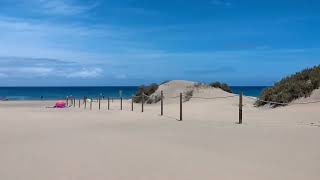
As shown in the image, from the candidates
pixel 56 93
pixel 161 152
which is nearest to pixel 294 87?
pixel 161 152

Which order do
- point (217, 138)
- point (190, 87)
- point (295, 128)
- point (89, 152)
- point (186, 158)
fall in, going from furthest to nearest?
point (190, 87) < point (295, 128) < point (217, 138) < point (89, 152) < point (186, 158)

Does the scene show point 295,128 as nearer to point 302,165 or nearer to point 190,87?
point 302,165

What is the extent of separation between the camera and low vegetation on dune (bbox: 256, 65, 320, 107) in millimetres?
23969

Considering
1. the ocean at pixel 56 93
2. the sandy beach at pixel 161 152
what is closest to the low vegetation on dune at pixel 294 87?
the sandy beach at pixel 161 152

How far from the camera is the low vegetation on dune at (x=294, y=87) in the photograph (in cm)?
2397

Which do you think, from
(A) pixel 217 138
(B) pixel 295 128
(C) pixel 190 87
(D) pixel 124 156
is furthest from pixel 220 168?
(C) pixel 190 87

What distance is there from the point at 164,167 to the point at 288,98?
648 inches

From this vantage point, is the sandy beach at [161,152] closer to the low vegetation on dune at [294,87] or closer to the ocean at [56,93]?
the low vegetation on dune at [294,87]

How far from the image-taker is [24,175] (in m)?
8.07

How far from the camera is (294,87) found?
24.3m

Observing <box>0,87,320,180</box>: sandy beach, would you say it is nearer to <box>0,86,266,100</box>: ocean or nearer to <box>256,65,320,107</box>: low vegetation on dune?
<box>256,65,320,107</box>: low vegetation on dune

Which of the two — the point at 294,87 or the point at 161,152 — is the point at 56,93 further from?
the point at 161,152

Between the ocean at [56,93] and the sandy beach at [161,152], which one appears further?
the ocean at [56,93]

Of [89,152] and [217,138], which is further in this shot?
[217,138]
